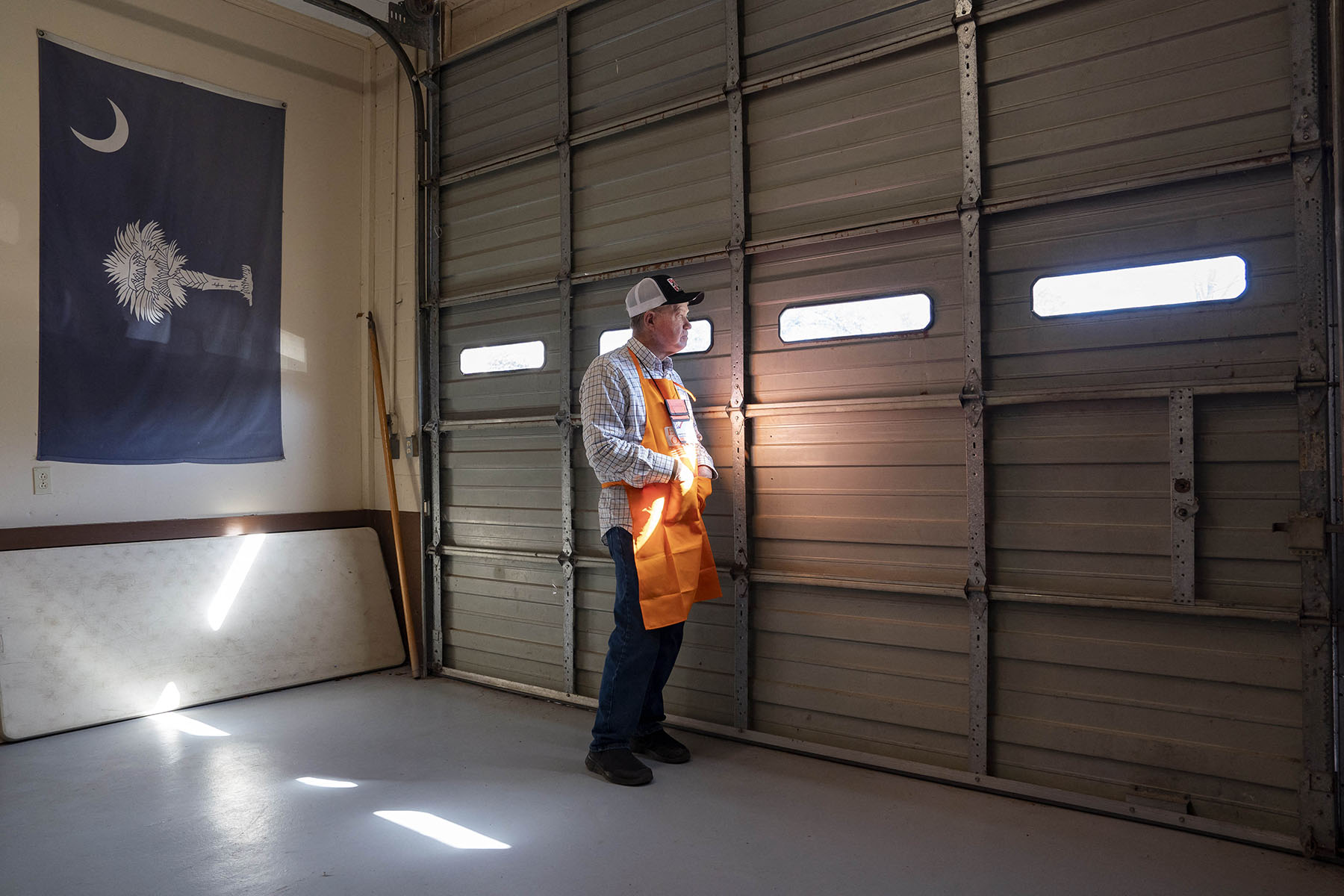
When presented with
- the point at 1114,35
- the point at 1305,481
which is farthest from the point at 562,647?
the point at 1114,35

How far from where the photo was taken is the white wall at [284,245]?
410cm

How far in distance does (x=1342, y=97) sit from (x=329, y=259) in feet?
16.4

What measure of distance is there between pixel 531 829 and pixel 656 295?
197 cm

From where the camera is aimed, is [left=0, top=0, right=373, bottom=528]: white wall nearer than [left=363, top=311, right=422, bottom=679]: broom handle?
Yes

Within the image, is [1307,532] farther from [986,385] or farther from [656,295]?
[656,295]

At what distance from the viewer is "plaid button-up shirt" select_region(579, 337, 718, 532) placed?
10.5 feet

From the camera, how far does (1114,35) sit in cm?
288

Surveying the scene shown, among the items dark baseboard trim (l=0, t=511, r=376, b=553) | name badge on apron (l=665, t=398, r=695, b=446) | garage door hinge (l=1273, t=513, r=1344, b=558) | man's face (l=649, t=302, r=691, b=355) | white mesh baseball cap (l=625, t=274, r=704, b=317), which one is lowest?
dark baseboard trim (l=0, t=511, r=376, b=553)

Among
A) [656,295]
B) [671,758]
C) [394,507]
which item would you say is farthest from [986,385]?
[394,507]

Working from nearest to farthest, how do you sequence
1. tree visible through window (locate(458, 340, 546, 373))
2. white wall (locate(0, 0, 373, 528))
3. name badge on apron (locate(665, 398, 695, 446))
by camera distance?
name badge on apron (locate(665, 398, 695, 446)), white wall (locate(0, 0, 373, 528)), tree visible through window (locate(458, 340, 546, 373))

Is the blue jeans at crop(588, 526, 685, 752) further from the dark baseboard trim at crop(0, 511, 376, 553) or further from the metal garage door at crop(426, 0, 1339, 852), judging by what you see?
the dark baseboard trim at crop(0, 511, 376, 553)

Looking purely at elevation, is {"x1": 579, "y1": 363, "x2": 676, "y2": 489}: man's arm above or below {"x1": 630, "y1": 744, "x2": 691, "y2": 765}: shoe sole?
above

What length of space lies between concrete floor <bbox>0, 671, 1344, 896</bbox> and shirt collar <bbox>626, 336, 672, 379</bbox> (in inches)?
62.5

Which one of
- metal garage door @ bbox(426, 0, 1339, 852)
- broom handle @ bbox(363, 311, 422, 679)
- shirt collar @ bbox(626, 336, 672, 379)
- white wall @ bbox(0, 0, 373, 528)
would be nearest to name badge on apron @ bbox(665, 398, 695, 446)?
shirt collar @ bbox(626, 336, 672, 379)
